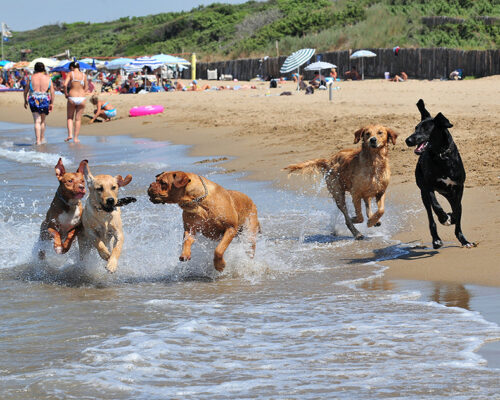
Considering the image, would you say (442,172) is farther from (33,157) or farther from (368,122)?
(33,157)

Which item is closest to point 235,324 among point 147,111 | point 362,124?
point 362,124

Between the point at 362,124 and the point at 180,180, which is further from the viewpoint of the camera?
the point at 362,124

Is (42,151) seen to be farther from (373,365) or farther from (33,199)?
(373,365)

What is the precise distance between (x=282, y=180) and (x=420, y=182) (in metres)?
3.88

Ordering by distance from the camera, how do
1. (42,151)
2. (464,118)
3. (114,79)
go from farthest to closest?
(114,79) → (42,151) → (464,118)

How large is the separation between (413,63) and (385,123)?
17395mm

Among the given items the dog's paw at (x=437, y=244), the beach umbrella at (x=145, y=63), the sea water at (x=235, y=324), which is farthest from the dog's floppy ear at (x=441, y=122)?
the beach umbrella at (x=145, y=63)

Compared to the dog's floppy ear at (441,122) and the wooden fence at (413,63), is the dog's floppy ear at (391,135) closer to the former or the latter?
the dog's floppy ear at (441,122)

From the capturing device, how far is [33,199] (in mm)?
11016

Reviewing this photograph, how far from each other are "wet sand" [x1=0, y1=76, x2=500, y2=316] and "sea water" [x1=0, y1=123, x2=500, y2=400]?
0.55 meters

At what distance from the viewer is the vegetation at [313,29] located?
36.0m

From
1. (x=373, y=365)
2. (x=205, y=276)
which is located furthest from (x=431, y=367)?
(x=205, y=276)

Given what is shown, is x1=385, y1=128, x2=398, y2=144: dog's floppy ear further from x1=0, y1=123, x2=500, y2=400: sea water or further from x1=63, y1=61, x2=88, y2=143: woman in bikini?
x1=63, y1=61, x2=88, y2=143: woman in bikini

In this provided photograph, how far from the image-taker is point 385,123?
573 inches
